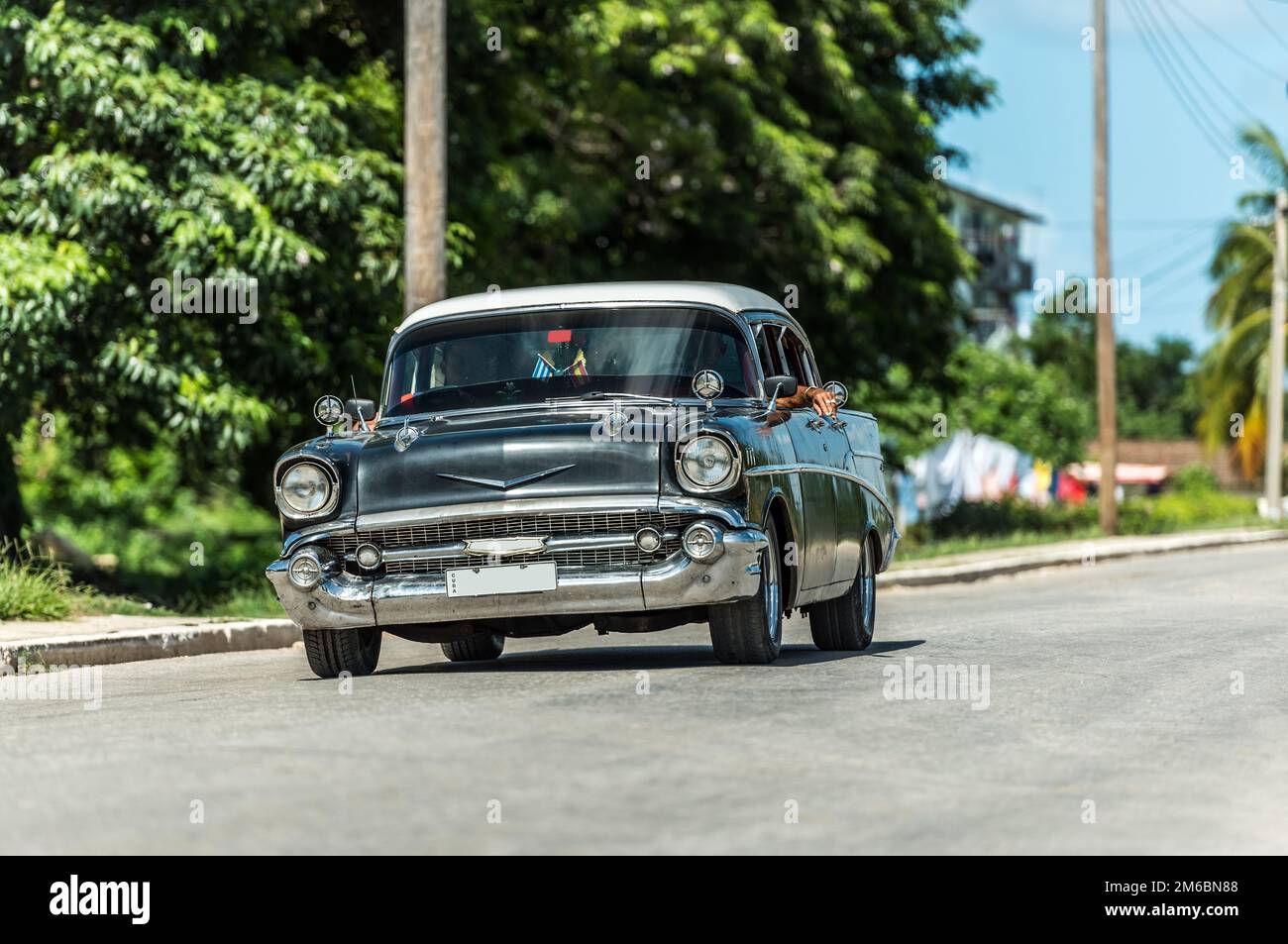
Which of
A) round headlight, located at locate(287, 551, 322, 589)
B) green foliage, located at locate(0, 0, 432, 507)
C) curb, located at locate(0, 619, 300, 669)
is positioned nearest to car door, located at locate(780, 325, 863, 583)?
round headlight, located at locate(287, 551, 322, 589)

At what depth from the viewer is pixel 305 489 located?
378 inches

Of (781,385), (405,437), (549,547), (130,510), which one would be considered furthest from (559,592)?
(130,510)

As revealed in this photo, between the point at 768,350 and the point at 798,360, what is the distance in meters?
0.81

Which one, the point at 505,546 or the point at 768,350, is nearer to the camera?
the point at 505,546

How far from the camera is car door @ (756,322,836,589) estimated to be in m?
10.2

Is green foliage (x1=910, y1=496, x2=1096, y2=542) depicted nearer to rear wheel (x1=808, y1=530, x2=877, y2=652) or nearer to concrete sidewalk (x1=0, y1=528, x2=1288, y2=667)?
concrete sidewalk (x1=0, y1=528, x2=1288, y2=667)

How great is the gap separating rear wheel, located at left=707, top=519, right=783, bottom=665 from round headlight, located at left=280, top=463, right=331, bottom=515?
1.93 meters

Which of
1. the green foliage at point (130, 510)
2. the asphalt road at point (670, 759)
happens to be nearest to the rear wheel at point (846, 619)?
the asphalt road at point (670, 759)

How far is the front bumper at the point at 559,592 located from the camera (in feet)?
29.8

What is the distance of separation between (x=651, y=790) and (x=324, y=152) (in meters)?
12.3

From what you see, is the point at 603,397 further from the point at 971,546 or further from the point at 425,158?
the point at 971,546

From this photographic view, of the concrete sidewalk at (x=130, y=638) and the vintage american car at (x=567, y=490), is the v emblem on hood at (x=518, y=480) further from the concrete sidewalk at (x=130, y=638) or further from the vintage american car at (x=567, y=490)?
the concrete sidewalk at (x=130, y=638)

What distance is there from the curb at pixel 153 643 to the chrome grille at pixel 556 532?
325 centimetres
